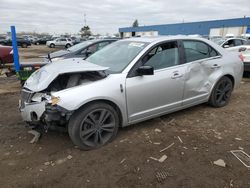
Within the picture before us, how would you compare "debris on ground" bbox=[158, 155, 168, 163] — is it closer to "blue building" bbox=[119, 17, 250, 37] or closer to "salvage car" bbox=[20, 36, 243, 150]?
"salvage car" bbox=[20, 36, 243, 150]

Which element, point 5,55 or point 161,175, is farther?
point 5,55

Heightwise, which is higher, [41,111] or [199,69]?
[199,69]

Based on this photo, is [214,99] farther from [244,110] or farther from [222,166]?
[222,166]

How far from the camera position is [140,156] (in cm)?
339

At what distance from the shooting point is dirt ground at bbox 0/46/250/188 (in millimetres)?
2881

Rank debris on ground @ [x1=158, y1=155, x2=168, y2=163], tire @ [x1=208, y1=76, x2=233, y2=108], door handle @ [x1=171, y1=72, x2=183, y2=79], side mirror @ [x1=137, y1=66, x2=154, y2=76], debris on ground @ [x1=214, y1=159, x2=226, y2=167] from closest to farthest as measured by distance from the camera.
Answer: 1. debris on ground @ [x1=214, y1=159, x2=226, y2=167]
2. debris on ground @ [x1=158, y1=155, x2=168, y2=163]
3. side mirror @ [x1=137, y1=66, x2=154, y2=76]
4. door handle @ [x1=171, y1=72, x2=183, y2=79]
5. tire @ [x1=208, y1=76, x2=233, y2=108]

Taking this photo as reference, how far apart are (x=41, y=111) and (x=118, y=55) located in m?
1.71

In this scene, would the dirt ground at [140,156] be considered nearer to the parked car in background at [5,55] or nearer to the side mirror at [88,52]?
the side mirror at [88,52]

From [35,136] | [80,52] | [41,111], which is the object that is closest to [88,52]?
[80,52]

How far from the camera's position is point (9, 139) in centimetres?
397

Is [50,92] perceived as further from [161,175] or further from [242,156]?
[242,156]

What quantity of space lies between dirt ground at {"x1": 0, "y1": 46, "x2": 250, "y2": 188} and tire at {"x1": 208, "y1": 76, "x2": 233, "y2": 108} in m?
0.49

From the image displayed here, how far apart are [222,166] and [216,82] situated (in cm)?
232

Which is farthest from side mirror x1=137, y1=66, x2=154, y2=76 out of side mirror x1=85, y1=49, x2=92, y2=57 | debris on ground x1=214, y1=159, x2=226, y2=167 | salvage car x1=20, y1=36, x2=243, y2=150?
side mirror x1=85, y1=49, x2=92, y2=57
